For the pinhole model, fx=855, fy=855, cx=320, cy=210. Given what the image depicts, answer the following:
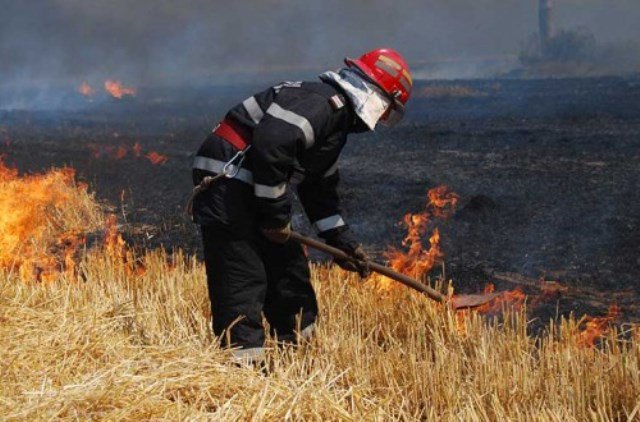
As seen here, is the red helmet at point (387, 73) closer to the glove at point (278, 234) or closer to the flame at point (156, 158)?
the glove at point (278, 234)

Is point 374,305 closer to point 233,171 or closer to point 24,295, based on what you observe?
point 233,171

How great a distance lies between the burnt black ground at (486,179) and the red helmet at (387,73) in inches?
91.8

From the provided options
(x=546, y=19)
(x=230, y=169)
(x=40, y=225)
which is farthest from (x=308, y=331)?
(x=546, y=19)

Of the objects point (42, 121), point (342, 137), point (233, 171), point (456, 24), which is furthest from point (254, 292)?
point (456, 24)

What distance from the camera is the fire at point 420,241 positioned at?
717cm

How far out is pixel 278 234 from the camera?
4773mm

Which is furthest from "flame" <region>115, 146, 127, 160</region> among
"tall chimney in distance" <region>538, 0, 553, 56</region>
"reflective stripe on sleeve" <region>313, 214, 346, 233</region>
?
"tall chimney in distance" <region>538, 0, 553, 56</region>

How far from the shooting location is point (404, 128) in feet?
58.6

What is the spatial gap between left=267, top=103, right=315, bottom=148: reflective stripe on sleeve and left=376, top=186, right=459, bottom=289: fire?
1811 mm

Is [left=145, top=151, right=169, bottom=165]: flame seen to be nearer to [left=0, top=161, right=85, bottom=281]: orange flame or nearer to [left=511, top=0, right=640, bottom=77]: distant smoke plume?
[left=0, top=161, right=85, bottom=281]: orange flame

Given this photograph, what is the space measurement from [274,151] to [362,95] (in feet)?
2.16

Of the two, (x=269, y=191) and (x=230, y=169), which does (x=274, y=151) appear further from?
(x=230, y=169)

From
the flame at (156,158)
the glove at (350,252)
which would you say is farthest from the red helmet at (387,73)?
the flame at (156,158)

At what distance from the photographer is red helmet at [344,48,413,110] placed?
4.82m
